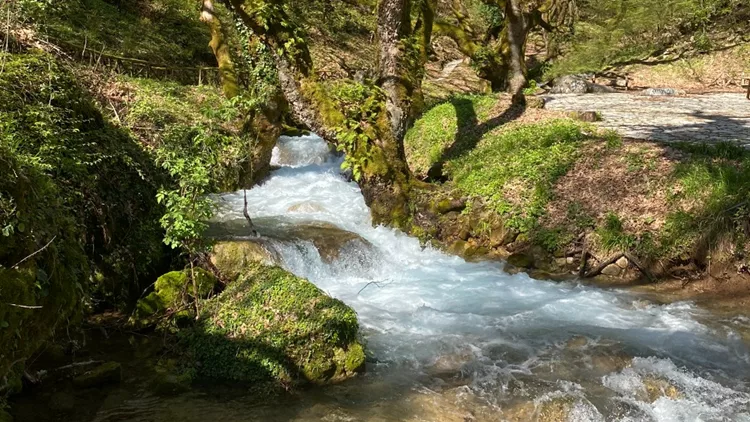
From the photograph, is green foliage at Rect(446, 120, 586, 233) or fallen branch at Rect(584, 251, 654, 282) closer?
fallen branch at Rect(584, 251, 654, 282)

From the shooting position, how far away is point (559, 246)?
8750 mm

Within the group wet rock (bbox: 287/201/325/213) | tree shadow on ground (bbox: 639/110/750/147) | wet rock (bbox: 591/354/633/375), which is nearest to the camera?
wet rock (bbox: 591/354/633/375)

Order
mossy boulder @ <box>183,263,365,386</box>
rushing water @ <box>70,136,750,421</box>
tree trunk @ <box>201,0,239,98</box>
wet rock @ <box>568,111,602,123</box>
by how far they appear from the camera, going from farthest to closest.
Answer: tree trunk @ <box>201,0,239,98</box>
wet rock @ <box>568,111,602,123</box>
mossy boulder @ <box>183,263,365,386</box>
rushing water @ <box>70,136,750,421</box>

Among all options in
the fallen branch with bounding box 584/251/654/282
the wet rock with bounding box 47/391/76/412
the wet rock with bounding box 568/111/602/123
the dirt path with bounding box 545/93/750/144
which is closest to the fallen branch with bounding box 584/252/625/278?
the fallen branch with bounding box 584/251/654/282

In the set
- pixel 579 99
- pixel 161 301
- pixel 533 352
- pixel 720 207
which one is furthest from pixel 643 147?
pixel 579 99

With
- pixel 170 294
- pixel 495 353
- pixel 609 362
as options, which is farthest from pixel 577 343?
pixel 170 294

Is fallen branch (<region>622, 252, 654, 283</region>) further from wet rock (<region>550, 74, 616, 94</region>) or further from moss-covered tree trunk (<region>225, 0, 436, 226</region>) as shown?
wet rock (<region>550, 74, 616, 94</region>)

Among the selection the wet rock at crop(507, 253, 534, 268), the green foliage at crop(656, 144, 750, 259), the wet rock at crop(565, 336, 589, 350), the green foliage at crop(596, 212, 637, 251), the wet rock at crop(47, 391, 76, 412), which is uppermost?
the green foliage at crop(656, 144, 750, 259)

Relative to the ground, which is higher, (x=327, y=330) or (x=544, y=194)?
(x=544, y=194)

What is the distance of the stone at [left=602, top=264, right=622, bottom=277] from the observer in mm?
8281

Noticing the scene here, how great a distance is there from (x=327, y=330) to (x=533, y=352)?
2219 mm

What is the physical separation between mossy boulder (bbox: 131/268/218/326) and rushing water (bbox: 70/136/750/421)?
1.47 meters

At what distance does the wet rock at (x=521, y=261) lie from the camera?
8805 mm

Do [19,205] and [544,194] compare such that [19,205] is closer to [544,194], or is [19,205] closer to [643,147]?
[544,194]
